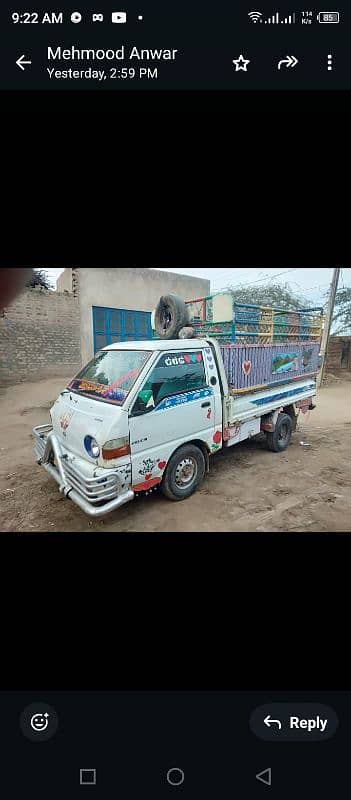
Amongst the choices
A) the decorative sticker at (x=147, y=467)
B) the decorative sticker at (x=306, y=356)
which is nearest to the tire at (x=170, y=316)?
the decorative sticker at (x=147, y=467)

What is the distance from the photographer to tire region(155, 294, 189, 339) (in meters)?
3.67

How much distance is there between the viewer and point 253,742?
88 centimetres

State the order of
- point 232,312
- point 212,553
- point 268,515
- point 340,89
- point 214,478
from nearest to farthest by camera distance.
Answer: point 340,89 → point 212,553 → point 268,515 → point 232,312 → point 214,478

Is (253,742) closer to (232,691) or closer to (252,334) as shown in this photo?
(232,691)

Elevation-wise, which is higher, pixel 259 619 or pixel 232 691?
pixel 259 619

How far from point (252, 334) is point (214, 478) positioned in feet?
5.96

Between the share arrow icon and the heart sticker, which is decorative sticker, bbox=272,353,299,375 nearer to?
the heart sticker

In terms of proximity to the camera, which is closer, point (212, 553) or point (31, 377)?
point (212, 553)

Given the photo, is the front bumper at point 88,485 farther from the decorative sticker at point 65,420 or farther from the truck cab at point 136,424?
the decorative sticker at point 65,420

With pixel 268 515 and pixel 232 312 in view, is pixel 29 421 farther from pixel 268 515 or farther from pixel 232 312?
pixel 268 515

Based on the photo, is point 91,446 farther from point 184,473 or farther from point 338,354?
point 338,354

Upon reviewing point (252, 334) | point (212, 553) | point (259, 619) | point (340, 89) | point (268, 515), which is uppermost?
point (340, 89)

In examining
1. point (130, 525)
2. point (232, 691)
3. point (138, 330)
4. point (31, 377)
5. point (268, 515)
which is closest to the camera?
point (232, 691)

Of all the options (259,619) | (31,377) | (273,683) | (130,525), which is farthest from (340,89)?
(31,377)
